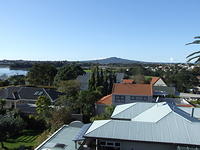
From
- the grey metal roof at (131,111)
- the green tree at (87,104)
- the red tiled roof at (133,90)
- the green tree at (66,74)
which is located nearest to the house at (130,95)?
the red tiled roof at (133,90)

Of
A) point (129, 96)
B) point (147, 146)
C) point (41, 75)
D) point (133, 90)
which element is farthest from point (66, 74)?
point (147, 146)

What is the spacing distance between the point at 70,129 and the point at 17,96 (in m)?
24.1

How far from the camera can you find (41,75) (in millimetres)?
68938

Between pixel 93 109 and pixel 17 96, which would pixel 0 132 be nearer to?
pixel 93 109

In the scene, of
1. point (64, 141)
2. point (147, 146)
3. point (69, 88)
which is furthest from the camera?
point (69, 88)

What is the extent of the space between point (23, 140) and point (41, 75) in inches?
1731

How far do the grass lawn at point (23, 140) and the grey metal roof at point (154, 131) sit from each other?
12.1 m

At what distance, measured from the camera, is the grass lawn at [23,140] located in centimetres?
2437

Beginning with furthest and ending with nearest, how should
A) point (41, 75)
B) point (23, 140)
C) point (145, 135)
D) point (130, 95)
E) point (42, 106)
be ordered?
point (41, 75), point (130, 95), point (42, 106), point (23, 140), point (145, 135)

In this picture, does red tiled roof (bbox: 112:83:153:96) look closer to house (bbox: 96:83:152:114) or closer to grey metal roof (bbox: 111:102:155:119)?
house (bbox: 96:83:152:114)

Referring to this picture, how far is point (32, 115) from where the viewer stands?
104 ft

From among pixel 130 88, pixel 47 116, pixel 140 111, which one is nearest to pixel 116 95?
pixel 130 88

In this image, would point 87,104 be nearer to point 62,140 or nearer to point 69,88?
point 69,88

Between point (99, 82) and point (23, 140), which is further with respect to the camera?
point (99, 82)
